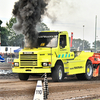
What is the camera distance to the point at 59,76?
1659 centimetres

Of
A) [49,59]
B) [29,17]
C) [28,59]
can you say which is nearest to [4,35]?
[29,17]

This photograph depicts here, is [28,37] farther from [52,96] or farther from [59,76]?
[52,96]

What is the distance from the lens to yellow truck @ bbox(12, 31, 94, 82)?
1614 centimetres

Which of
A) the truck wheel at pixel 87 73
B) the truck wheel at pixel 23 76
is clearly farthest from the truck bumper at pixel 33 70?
the truck wheel at pixel 87 73

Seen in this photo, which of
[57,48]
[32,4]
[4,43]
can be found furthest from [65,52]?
[4,43]

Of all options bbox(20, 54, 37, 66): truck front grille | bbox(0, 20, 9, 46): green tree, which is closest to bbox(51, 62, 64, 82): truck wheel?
bbox(20, 54, 37, 66): truck front grille

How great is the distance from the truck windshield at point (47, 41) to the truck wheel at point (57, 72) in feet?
3.69

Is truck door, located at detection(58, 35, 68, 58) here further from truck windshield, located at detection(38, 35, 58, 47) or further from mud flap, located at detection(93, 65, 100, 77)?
mud flap, located at detection(93, 65, 100, 77)

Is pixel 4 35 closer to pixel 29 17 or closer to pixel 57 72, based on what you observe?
pixel 29 17

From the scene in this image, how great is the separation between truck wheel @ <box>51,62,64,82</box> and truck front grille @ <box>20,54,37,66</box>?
3.46 feet

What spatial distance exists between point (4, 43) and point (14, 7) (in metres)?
81.4

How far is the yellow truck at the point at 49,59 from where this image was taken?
16141 millimetres

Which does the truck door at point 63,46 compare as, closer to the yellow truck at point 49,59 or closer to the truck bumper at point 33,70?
the yellow truck at point 49,59

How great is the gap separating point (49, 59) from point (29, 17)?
113 inches
